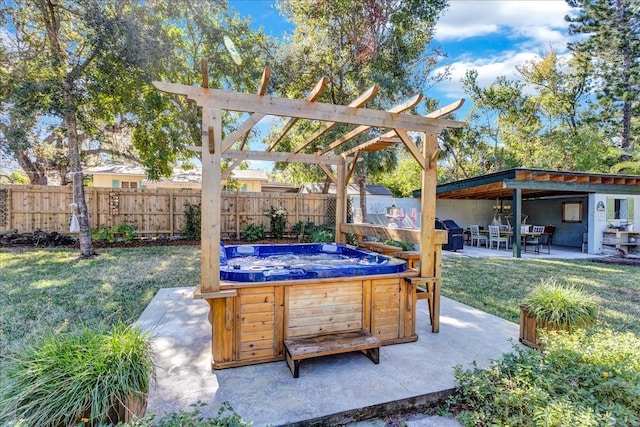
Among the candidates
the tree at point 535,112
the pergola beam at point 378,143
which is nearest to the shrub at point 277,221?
the pergola beam at point 378,143

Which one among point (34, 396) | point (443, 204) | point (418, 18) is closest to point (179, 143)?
point (418, 18)

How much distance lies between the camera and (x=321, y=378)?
267 centimetres

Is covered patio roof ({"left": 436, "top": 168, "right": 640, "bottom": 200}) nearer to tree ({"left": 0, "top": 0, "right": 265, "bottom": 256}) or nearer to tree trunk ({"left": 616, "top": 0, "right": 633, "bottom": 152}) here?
tree trunk ({"left": 616, "top": 0, "right": 633, "bottom": 152})

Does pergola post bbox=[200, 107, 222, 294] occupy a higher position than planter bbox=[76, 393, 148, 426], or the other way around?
pergola post bbox=[200, 107, 222, 294]

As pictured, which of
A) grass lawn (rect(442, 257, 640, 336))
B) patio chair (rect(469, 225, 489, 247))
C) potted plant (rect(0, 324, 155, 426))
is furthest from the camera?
patio chair (rect(469, 225, 489, 247))

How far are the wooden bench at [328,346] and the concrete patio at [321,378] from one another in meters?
0.11

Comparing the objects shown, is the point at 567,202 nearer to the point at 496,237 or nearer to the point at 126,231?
the point at 496,237

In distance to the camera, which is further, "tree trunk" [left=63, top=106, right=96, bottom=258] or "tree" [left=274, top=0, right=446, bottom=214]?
"tree" [left=274, top=0, right=446, bottom=214]

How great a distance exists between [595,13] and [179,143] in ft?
57.7

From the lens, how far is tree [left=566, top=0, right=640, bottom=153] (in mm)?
13547

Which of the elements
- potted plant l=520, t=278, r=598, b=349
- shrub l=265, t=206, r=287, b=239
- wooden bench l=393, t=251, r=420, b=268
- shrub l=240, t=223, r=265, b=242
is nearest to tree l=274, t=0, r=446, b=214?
shrub l=265, t=206, r=287, b=239

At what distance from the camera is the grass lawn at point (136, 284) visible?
3.97 m

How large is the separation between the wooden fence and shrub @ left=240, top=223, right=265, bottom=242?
0.37 meters

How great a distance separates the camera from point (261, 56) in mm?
9945
